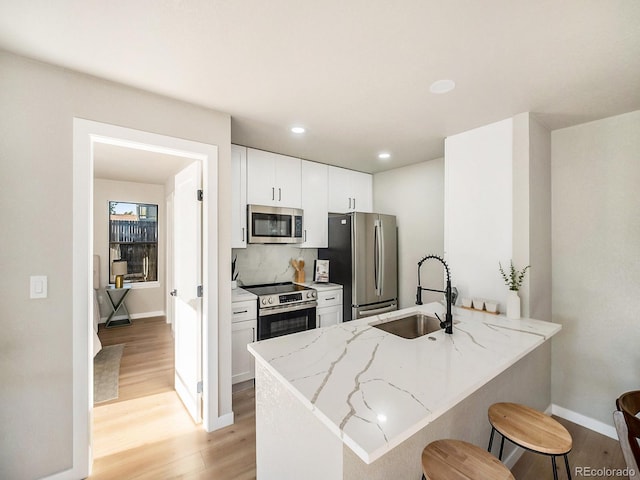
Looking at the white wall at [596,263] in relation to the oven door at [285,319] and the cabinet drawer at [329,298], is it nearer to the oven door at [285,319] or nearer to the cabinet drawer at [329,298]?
the cabinet drawer at [329,298]

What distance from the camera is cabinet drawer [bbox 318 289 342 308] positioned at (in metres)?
3.38

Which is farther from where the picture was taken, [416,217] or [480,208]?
[416,217]

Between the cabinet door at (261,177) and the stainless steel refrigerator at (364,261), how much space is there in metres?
0.91

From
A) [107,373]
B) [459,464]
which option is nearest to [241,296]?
[107,373]

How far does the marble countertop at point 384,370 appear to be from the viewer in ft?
3.01

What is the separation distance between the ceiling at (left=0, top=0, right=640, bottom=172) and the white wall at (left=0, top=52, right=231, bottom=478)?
0.18 m

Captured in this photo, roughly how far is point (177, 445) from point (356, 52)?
2.80 metres

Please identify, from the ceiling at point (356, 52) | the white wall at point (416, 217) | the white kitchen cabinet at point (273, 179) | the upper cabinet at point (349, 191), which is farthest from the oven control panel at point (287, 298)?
the ceiling at point (356, 52)

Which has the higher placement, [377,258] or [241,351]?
[377,258]

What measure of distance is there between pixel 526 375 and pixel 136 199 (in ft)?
19.5

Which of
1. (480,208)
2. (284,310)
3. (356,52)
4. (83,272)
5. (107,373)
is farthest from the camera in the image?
(107,373)

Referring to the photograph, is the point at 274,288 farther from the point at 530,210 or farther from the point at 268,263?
the point at 530,210

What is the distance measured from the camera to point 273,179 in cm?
336

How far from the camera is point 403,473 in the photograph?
1.31 meters
